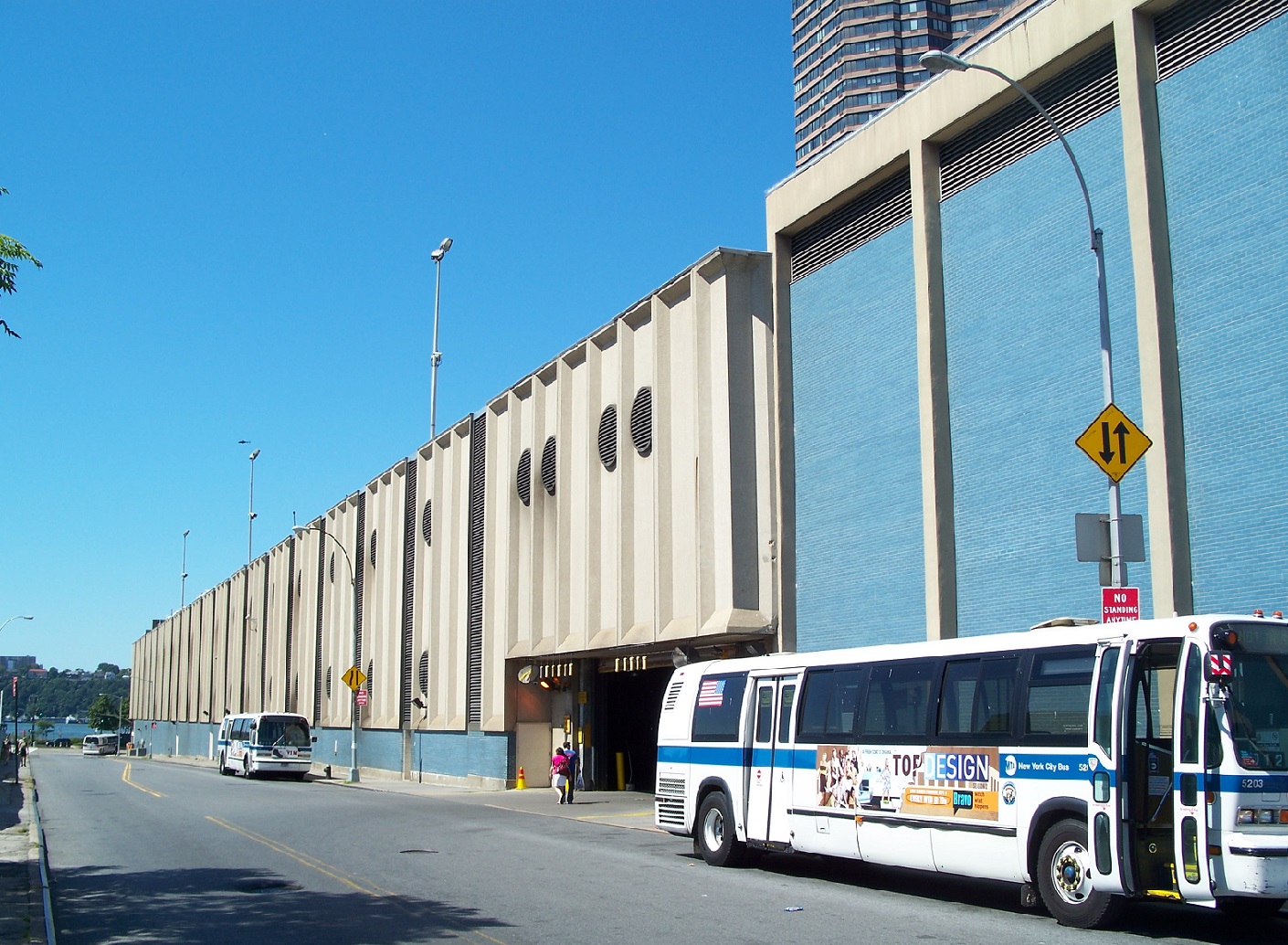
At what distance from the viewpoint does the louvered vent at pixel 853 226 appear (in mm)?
22609

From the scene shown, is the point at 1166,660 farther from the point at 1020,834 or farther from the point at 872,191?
the point at 872,191

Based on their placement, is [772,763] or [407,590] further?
[407,590]

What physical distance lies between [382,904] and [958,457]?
479 inches

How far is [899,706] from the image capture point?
13.9 meters

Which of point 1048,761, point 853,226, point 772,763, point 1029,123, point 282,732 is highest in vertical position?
point 1029,123

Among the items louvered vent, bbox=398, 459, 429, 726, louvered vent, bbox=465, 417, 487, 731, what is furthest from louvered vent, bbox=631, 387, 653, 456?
louvered vent, bbox=398, 459, 429, 726

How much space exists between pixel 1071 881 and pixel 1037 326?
9.93 m

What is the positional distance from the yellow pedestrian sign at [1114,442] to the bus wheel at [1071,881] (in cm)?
461

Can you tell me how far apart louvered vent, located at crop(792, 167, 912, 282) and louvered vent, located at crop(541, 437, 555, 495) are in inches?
423

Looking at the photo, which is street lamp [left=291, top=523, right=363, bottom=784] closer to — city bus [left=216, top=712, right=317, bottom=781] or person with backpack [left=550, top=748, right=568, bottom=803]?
city bus [left=216, top=712, right=317, bottom=781]

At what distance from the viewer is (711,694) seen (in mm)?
17578

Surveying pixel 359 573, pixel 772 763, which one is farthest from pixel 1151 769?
pixel 359 573

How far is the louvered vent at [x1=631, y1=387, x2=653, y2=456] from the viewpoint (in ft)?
94.9

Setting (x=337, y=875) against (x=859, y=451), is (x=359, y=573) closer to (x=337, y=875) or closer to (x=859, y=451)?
(x=859, y=451)
